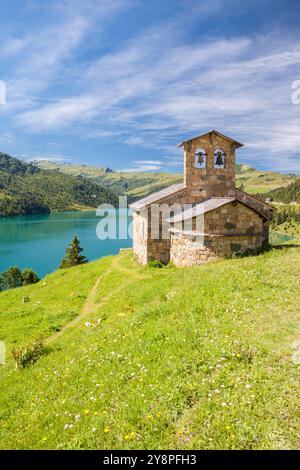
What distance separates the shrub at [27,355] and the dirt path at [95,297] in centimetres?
213

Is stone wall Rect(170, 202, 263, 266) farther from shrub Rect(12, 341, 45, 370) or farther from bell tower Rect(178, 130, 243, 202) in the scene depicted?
shrub Rect(12, 341, 45, 370)

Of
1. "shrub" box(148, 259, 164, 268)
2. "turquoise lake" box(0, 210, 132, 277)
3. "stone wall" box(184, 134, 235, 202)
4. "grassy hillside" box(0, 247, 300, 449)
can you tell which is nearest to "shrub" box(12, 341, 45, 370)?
"grassy hillside" box(0, 247, 300, 449)

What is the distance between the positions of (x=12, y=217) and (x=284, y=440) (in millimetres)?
208474

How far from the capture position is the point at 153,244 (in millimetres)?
24266

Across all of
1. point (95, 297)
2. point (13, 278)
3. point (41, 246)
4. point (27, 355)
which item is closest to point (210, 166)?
point (95, 297)

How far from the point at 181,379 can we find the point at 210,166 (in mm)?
19572

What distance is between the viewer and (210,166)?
77.8 feet

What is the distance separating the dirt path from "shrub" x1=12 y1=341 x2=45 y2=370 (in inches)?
83.7

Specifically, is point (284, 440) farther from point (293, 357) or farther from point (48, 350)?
point (48, 350)

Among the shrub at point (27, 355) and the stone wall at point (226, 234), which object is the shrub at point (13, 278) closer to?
the stone wall at point (226, 234)

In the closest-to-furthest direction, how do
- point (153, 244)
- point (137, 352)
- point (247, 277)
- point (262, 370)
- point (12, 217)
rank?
1. point (262, 370)
2. point (137, 352)
3. point (247, 277)
4. point (153, 244)
5. point (12, 217)
